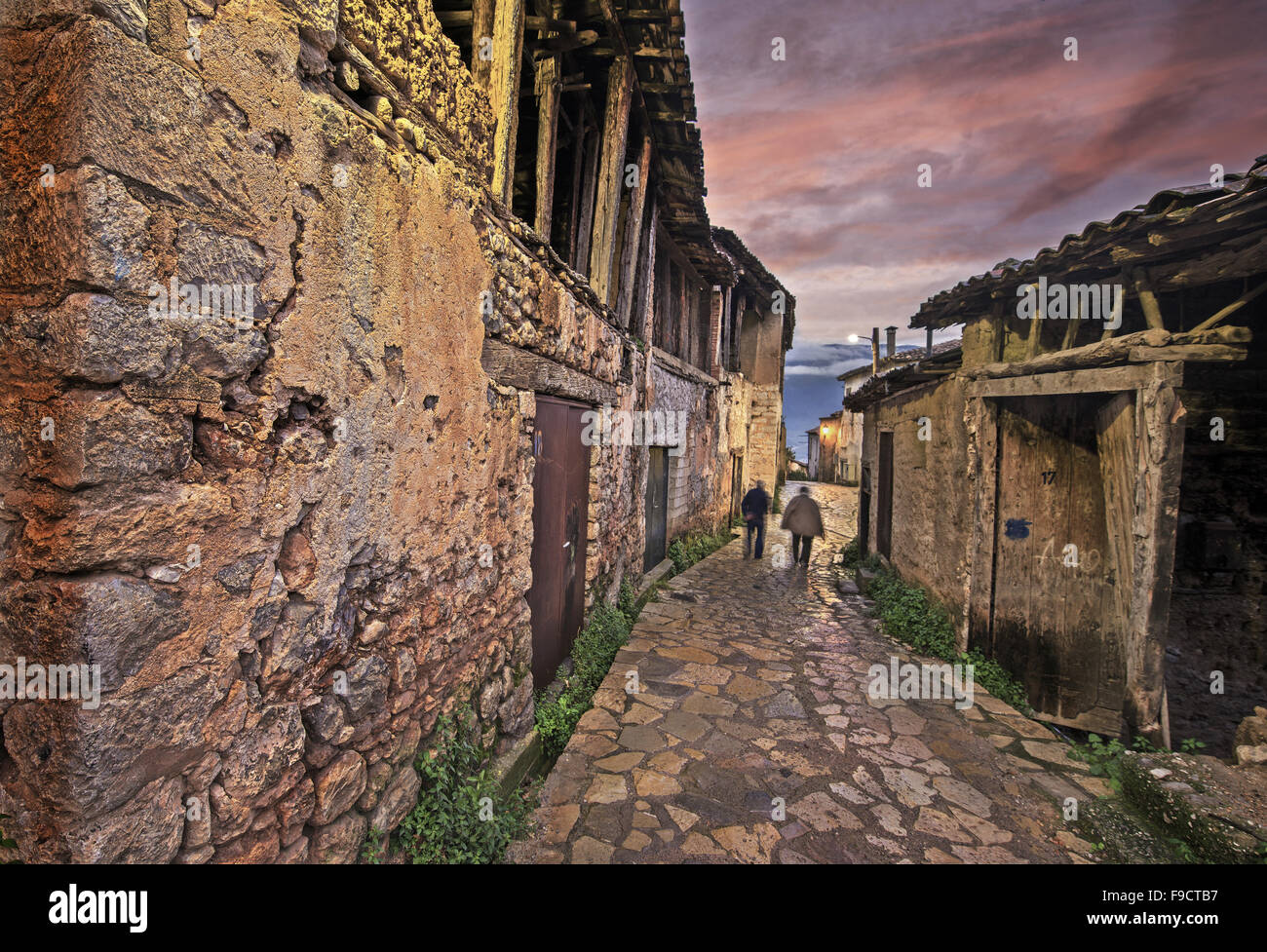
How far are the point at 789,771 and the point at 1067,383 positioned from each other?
3935 millimetres

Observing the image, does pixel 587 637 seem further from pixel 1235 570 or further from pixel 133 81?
pixel 1235 570

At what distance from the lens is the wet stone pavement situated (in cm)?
319

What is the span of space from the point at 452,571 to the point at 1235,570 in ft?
23.1

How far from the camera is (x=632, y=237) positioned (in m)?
7.04

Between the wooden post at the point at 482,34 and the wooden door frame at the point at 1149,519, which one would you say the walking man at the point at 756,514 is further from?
the wooden post at the point at 482,34

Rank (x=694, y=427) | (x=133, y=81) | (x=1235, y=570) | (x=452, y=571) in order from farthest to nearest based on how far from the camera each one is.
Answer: (x=694, y=427)
(x=1235, y=570)
(x=452, y=571)
(x=133, y=81)

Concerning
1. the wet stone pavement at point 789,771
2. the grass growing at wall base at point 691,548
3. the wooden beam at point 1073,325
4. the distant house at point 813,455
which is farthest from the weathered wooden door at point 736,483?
the distant house at point 813,455

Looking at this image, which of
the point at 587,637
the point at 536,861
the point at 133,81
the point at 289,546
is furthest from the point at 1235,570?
the point at 133,81

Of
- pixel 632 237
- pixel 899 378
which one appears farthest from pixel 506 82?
pixel 899 378

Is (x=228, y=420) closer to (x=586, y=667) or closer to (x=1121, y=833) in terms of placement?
(x=586, y=667)

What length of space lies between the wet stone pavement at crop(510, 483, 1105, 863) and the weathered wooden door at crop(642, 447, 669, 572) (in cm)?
286

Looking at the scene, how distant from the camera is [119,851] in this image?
1357 millimetres

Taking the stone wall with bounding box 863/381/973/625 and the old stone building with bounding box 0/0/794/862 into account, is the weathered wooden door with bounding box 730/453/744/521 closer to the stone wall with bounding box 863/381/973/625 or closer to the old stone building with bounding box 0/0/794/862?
the stone wall with bounding box 863/381/973/625

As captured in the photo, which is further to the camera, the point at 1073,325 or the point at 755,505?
the point at 755,505
